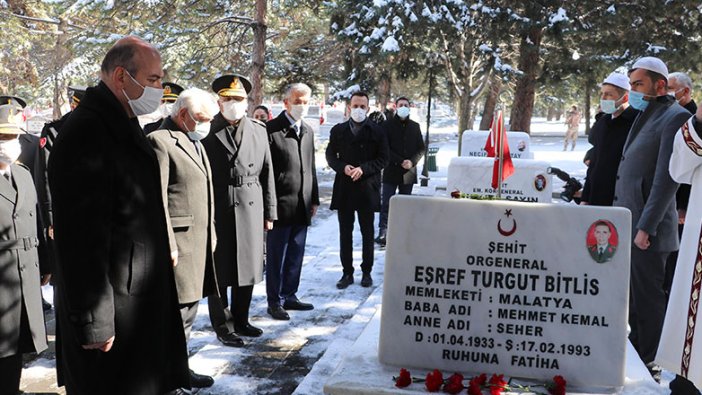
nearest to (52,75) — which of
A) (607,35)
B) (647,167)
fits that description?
(607,35)

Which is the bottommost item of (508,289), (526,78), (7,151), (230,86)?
(508,289)

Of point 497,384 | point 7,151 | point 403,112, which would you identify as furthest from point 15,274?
point 403,112

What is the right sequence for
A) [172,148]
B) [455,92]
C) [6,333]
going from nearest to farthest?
1. [6,333]
2. [172,148]
3. [455,92]

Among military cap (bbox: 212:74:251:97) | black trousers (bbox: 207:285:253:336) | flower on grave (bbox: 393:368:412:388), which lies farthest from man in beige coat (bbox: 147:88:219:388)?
flower on grave (bbox: 393:368:412:388)

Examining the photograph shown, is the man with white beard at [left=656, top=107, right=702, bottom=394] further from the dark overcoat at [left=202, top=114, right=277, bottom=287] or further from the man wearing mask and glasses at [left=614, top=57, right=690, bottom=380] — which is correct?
the dark overcoat at [left=202, top=114, right=277, bottom=287]

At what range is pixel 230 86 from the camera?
17.9 feet

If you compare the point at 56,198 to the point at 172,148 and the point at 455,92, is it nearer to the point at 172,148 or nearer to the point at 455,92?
the point at 172,148

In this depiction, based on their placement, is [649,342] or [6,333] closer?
[6,333]

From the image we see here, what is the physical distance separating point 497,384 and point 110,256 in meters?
1.78

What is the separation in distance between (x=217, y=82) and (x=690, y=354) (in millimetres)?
3960

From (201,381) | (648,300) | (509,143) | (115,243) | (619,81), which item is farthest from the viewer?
(509,143)

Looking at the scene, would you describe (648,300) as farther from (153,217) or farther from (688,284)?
(153,217)

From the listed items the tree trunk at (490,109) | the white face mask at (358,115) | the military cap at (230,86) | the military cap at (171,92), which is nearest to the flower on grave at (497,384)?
the military cap at (230,86)

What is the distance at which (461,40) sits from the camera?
17062 mm
